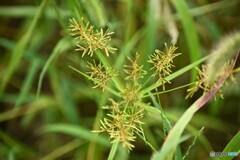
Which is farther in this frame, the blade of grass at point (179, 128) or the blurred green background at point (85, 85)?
the blurred green background at point (85, 85)

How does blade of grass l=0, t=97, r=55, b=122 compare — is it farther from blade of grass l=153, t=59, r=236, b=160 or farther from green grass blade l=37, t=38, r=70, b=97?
blade of grass l=153, t=59, r=236, b=160

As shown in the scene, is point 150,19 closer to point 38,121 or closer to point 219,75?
point 219,75

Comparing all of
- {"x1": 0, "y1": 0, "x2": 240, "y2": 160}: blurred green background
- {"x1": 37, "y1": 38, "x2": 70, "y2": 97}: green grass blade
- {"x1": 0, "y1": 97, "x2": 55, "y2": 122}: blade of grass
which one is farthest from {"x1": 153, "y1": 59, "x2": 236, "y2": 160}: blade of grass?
{"x1": 0, "y1": 97, "x2": 55, "y2": 122}: blade of grass

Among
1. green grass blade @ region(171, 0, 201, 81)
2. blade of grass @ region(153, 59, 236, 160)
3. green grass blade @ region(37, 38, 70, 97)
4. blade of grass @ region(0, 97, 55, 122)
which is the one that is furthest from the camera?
blade of grass @ region(0, 97, 55, 122)

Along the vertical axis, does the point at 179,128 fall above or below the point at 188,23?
below

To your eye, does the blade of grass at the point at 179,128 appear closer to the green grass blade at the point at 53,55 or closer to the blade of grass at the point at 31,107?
the green grass blade at the point at 53,55

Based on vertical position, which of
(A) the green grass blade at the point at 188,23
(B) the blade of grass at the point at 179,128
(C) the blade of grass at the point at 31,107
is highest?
(C) the blade of grass at the point at 31,107

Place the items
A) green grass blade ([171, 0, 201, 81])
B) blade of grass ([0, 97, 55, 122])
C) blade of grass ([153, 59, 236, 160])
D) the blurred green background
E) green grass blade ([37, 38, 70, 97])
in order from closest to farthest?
blade of grass ([153, 59, 236, 160]) → green grass blade ([37, 38, 70, 97]) → green grass blade ([171, 0, 201, 81]) → the blurred green background → blade of grass ([0, 97, 55, 122])

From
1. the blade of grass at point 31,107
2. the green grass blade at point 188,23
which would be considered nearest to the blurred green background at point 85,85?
the blade of grass at point 31,107

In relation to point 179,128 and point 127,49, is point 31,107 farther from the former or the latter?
point 179,128

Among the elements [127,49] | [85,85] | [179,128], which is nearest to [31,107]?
Answer: [85,85]

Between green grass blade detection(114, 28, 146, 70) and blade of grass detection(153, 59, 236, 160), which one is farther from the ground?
green grass blade detection(114, 28, 146, 70)

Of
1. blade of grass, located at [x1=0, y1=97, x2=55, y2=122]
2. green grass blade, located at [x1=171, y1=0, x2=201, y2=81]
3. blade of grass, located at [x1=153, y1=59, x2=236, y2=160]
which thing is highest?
blade of grass, located at [x1=0, y1=97, x2=55, y2=122]

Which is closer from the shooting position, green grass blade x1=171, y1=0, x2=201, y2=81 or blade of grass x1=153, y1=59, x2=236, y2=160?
blade of grass x1=153, y1=59, x2=236, y2=160
